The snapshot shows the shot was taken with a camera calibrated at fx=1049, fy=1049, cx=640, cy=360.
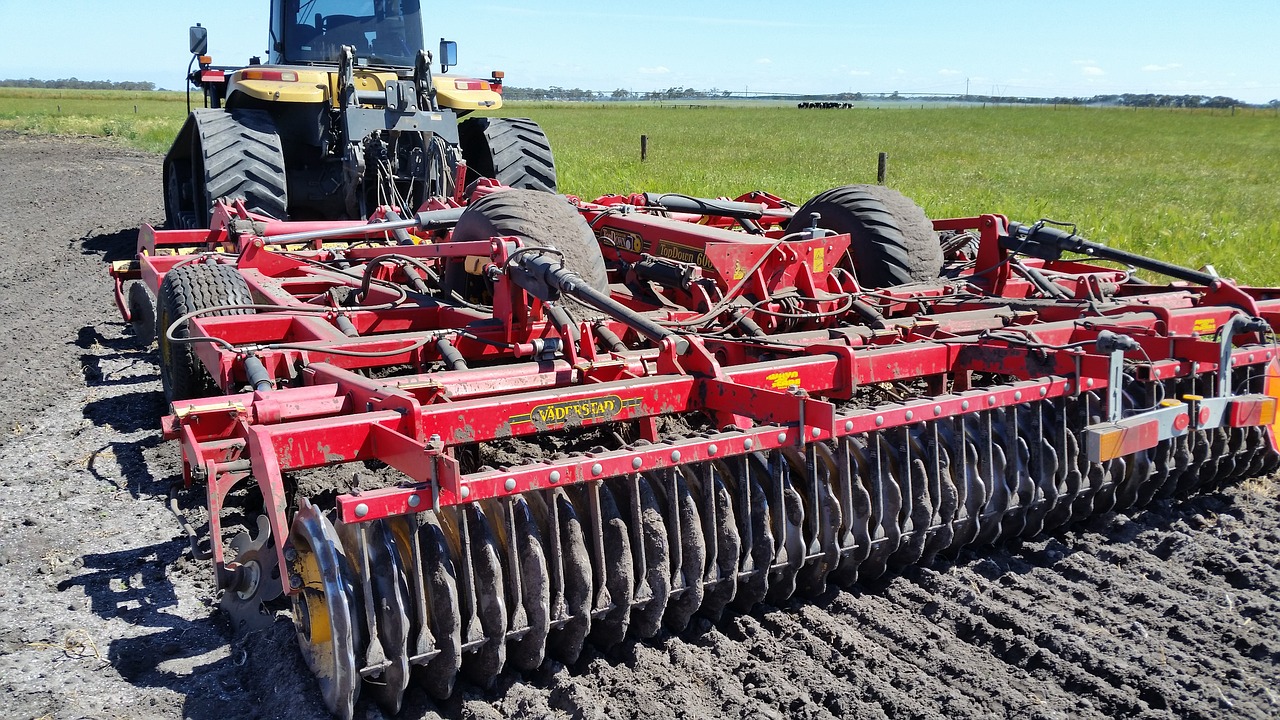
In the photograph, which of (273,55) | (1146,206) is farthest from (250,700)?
(1146,206)

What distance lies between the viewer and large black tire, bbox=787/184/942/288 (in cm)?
531

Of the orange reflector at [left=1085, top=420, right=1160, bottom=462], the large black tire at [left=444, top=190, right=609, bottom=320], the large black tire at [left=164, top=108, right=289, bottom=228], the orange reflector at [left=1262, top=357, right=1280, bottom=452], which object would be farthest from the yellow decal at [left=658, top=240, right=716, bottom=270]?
the large black tire at [left=164, top=108, right=289, bottom=228]

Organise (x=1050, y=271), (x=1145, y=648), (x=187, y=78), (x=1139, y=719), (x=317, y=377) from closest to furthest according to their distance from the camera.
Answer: (x=1139, y=719) < (x=1145, y=648) < (x=317, y=377) < (x=1050, y=271) < (x=187, y=78)

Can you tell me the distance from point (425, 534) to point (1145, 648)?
2.13 metres

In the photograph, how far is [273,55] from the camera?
8711mm

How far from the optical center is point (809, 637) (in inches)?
125

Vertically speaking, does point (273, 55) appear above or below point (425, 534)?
above

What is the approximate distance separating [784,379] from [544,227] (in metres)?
1.50

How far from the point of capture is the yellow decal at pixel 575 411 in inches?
120

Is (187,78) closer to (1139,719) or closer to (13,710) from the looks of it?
(13,710)

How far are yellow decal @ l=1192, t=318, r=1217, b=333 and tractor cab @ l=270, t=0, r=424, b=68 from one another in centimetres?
639

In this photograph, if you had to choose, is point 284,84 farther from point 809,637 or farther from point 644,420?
point 809,637

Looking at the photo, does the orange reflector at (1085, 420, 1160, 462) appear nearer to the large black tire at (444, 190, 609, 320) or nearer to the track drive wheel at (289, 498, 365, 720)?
the large black tire at (444, 190, 609, 320)

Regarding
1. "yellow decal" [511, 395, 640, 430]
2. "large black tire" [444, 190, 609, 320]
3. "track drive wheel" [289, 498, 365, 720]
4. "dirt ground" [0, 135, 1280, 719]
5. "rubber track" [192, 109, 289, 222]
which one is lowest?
"dirt ground" [0, 135, 1280, 719]
